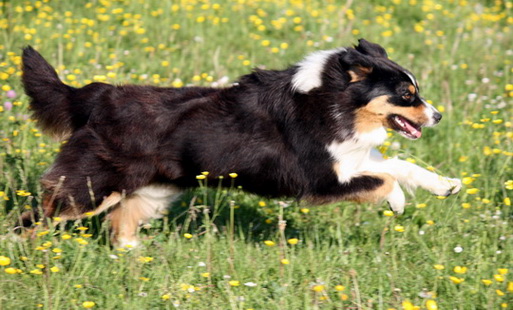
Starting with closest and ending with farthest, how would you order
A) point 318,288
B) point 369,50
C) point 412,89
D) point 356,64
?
point 318,288 → point 356,64 → point 412,89 → point 369,50

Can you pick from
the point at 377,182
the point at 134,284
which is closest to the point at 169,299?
the point at 134,284

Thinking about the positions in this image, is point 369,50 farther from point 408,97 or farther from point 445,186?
point 445,186

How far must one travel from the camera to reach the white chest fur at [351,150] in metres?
4.54

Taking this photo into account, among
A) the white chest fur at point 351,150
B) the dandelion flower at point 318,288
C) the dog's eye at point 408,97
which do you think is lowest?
the dandelion flower at point 318,288

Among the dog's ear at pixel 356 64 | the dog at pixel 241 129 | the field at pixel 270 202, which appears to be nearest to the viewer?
the field at pixel 270 202

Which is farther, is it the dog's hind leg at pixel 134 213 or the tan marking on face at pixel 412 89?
the dog's hind leg at pixel 134 213

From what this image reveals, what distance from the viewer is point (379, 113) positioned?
454 centimetres

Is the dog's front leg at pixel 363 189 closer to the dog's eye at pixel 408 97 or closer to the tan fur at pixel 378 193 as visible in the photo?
the tan fur at pixel 378 193

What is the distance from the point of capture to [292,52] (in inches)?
312

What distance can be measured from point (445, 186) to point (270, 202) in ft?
4.63

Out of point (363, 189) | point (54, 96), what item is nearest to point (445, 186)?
point (363, 189)

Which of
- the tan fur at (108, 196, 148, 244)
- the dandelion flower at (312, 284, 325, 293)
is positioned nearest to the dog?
the tan fur at (108, 196, 148, 244)

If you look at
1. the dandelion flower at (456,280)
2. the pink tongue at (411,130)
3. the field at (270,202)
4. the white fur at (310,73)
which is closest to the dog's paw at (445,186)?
the field at (270,202)

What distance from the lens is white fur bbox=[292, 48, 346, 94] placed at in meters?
4.50
